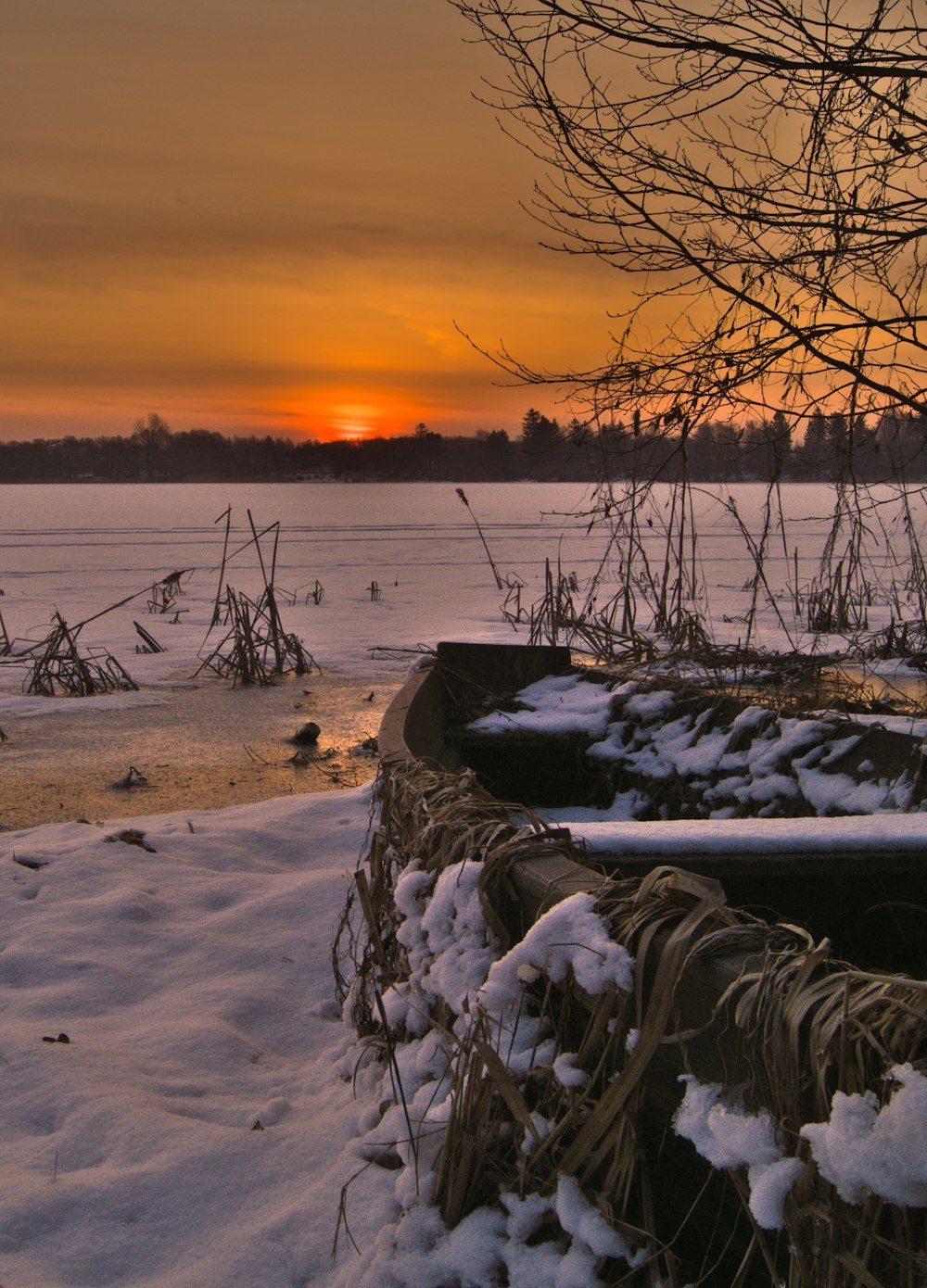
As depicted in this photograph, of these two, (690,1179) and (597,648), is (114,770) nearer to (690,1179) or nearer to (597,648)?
(597,648)

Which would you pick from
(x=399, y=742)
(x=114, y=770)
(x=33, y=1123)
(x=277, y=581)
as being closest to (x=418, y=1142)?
(x=33, y=1123)

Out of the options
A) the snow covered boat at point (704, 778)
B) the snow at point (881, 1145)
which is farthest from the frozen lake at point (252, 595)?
the snow at point (881, 1145)

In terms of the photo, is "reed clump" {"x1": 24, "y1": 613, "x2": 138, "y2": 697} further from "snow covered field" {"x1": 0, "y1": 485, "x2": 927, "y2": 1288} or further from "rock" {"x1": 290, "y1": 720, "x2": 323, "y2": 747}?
"rock" {"x1": 290, "y1": 720, "x2": 323, "y2": 747}

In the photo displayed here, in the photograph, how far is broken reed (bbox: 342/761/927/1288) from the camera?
947mm

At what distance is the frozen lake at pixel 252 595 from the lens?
5320 mm

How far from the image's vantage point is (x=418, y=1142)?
5.50 ft

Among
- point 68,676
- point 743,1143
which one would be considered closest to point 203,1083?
point 743,1143

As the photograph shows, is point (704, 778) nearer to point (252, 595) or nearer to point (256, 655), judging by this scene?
point (256, 655)

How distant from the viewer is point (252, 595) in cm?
1352

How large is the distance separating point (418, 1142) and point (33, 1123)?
0.88 metres

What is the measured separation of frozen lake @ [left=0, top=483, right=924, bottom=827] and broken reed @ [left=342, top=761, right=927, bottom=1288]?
2.29m

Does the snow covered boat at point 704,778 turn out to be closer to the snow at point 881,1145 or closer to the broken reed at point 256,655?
the snow at point 881,1145

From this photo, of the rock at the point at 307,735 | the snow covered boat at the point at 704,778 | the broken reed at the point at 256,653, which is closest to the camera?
the snow covered boat at the point at 704,778

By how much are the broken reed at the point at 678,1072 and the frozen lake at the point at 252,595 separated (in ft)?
7.50
